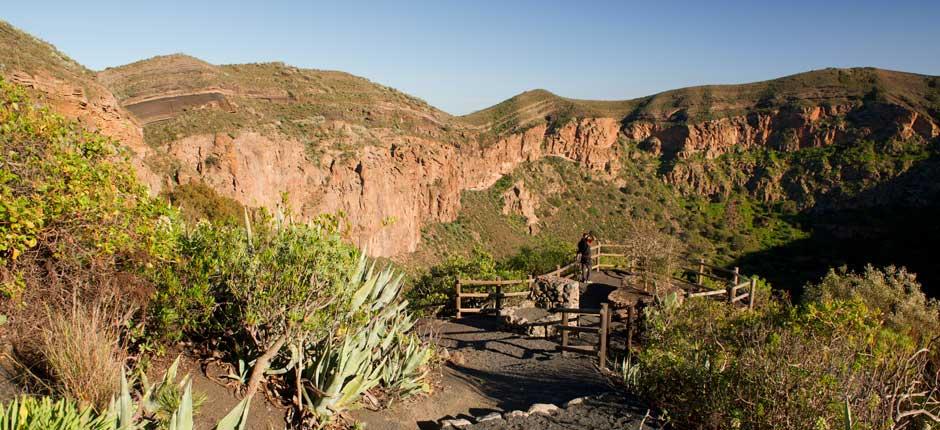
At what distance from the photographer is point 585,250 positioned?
14664 millimetres

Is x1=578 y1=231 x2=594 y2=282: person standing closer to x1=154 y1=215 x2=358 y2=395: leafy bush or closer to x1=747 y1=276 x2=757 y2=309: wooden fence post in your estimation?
x1=747 y1=276 x2=757 y2=309: wooden fence post

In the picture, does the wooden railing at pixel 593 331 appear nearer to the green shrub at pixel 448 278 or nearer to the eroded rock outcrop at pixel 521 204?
the green shrub at pixel 448 278

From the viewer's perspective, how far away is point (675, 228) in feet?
169

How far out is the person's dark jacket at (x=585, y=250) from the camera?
14590 millimetres

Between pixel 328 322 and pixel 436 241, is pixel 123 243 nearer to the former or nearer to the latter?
pixel 328 322

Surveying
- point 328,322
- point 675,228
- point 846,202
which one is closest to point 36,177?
point 328,322

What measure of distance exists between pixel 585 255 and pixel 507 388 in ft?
23.4

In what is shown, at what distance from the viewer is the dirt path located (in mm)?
6559

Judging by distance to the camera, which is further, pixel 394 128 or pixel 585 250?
pixel 394 128

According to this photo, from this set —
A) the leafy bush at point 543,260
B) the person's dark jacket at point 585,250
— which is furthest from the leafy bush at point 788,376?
the leafy bush at point 543,260

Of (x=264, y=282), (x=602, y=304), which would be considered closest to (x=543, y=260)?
(x=602, y=304)

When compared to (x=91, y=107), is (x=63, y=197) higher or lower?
lower

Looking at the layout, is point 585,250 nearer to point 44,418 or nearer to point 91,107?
point 44,418

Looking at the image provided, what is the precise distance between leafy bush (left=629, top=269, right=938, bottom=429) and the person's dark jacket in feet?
19.5
